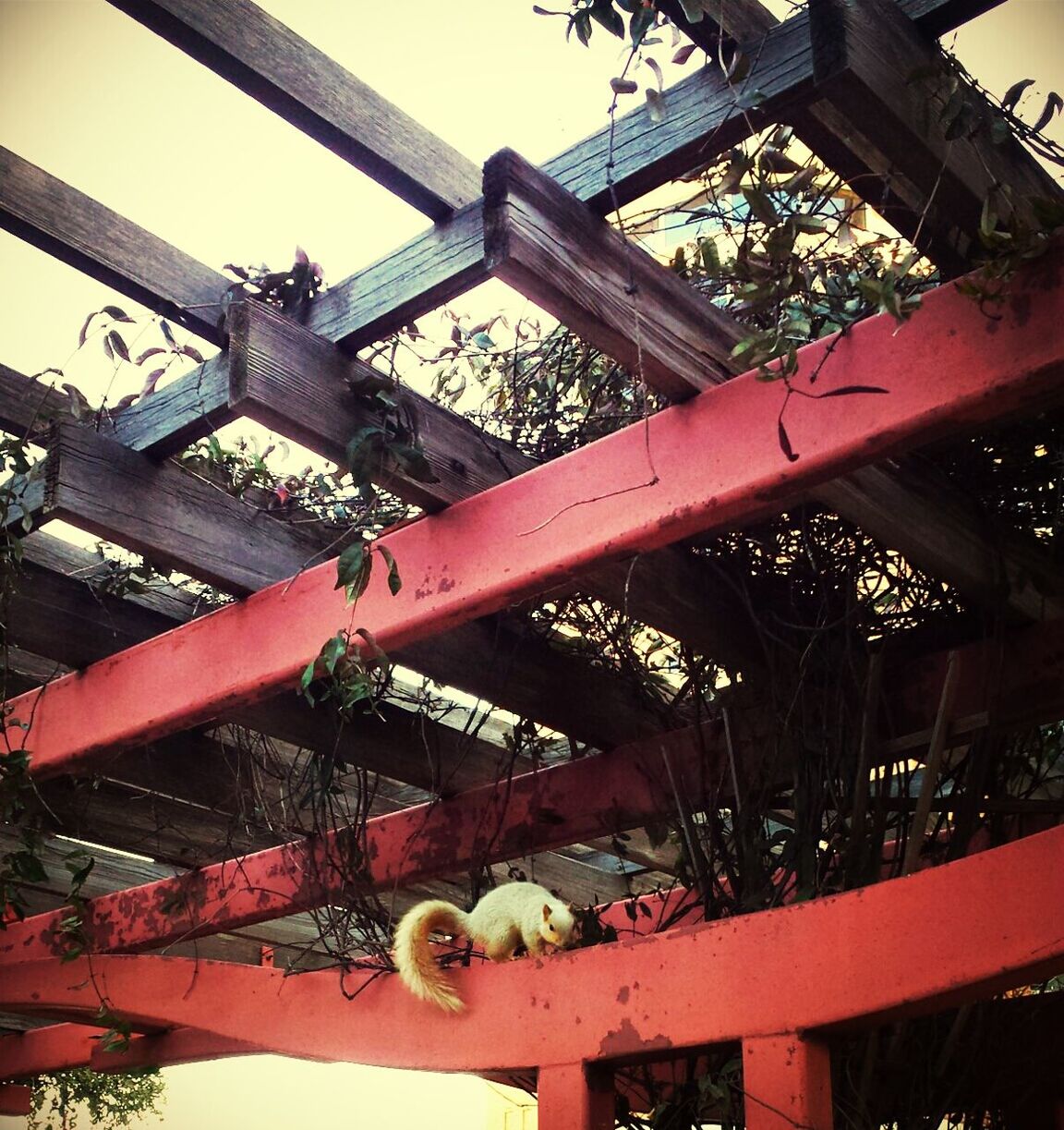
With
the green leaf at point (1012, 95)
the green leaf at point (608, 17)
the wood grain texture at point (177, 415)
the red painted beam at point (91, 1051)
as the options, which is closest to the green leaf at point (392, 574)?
the wood grain texture at point (177, 415)

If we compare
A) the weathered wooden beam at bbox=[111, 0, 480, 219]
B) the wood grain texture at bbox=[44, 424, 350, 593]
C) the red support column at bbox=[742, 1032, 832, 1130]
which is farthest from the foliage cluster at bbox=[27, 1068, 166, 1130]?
the weathered wooden beam at bbox=[111, 0, 480, 219]

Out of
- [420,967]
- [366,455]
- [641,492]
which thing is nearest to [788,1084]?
[420,967]

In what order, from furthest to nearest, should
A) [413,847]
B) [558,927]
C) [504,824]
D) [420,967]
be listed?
[413,847]
[504,824]
[558,927]
[420,967]

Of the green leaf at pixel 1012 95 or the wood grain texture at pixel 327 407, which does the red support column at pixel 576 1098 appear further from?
the green leaf at pixel 1012 95

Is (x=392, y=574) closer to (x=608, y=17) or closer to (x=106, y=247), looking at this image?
(x=106, y=247)

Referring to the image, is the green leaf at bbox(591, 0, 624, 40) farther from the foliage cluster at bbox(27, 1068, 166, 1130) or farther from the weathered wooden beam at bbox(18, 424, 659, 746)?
the foliage cluster at bbox(27, 1068, 166, 1130)

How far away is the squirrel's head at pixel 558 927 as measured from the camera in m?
3.19

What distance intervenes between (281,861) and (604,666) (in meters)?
1.23

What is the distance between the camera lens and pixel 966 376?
187cm

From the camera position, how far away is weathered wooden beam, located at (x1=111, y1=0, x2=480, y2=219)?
2.07 metres

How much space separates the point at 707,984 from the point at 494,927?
3.14ft

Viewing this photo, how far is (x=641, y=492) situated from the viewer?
221cm

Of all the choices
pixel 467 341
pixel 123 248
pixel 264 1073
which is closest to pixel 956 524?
pixel 467 341

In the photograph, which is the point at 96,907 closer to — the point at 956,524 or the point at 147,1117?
the point at 956,524
